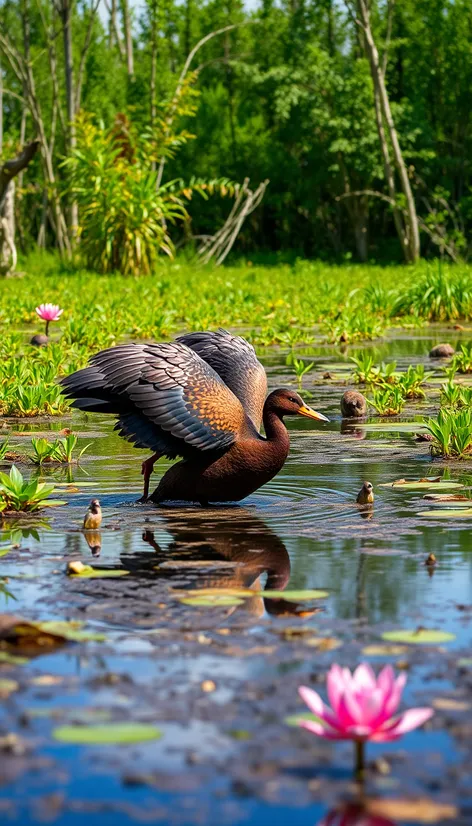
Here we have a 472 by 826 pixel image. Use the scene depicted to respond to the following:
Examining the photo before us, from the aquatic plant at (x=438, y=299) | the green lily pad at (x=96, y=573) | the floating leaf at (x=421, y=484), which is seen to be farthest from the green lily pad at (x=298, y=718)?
the aquatic plant at (x=438, y=299)

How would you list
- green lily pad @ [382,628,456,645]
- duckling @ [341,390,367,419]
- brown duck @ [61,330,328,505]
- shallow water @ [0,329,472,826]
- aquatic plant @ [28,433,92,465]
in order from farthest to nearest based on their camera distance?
duckling @ [341,390,367,419] → aquatic plant @ [28,433,92,465] → brown duck @ [61,330,328,505] → green lily pad @ [382,628,456,645] → shallow water @ [0,329,472,826]

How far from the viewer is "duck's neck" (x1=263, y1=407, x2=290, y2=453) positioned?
6.10 metres

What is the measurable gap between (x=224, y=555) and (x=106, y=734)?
82.7 inches

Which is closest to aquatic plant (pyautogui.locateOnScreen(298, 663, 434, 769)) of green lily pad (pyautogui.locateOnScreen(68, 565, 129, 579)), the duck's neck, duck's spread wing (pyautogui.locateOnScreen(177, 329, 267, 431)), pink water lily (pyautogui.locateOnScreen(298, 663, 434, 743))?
pink water lily (pyautogui.locateOnScreen(298, 663, 434, 743))

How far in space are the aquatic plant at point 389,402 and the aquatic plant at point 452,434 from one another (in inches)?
62.4

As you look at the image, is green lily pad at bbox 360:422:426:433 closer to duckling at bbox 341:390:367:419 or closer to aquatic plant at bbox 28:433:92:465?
duckling at bbox 341:390:367:419

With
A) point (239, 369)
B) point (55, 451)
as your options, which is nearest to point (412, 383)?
point (239, 369)

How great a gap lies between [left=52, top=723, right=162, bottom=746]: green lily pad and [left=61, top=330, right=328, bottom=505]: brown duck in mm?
2939

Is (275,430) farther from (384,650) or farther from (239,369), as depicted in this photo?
(384,650)

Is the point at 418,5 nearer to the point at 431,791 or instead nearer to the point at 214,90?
the point at 214,90

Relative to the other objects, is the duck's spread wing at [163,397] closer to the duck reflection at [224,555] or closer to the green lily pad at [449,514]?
the duck reflection at [224,555]

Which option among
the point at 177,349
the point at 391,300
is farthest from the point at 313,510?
the point at 391,300

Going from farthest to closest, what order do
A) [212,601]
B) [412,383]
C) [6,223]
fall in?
[6,223], [412,383], [212,601]

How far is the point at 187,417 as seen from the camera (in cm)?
604
